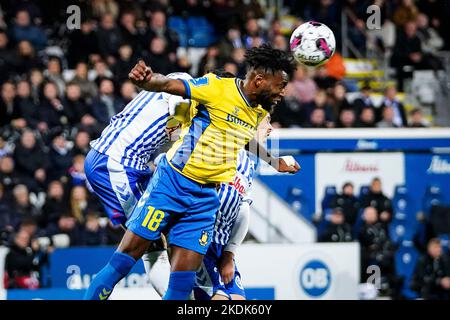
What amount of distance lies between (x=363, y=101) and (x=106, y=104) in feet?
13.1

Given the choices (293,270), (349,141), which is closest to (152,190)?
(293,270)

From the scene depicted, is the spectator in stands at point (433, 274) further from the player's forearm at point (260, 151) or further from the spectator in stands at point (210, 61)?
the player's forearm at point (260, 151)

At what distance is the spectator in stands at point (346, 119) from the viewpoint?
49.3 ft

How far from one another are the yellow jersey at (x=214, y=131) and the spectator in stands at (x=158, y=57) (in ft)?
24.0

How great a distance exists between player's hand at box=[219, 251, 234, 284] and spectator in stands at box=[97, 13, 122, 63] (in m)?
7.33

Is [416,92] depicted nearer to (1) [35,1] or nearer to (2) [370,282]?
(2) [370,282]

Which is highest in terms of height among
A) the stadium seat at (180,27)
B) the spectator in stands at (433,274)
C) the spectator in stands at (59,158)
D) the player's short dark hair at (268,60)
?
the stadium seat at (180,27)

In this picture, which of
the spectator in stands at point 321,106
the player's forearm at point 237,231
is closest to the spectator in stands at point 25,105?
the spectator in stands at point 321,106

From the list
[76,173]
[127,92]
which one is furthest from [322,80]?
[76,173]

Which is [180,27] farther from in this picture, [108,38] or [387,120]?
[387,120]

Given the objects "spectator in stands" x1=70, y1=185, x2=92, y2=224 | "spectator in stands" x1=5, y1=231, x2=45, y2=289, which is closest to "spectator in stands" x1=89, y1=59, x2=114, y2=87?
"spectator in stands" x1=70, y1=185, x2=92, y2=224

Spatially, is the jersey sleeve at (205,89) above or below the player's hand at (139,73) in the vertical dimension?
below

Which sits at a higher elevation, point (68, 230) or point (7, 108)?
point (7, 108)

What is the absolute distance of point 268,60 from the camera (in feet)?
25.4
